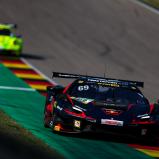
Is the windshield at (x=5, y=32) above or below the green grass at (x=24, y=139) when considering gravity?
above

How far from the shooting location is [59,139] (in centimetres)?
1266

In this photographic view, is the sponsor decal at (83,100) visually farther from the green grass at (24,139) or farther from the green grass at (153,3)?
the green grass at (153,3)

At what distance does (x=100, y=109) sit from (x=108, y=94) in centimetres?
96

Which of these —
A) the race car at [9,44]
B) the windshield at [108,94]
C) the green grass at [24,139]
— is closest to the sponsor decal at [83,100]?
the windshield at [108,94]

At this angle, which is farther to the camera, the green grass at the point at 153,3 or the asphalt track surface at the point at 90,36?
the green grass at the point at 153,3

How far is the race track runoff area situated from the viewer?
11.7 metres

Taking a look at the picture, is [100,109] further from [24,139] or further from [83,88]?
[24,139]

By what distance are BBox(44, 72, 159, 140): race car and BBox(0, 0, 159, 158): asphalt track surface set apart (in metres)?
7.12

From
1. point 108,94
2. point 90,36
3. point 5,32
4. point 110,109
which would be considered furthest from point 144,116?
point 90,36

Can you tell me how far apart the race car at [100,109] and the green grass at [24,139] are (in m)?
0.88

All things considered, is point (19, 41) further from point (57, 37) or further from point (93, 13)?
point (93, 13)

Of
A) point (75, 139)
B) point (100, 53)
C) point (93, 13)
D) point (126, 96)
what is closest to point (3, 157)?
point (75, 139)

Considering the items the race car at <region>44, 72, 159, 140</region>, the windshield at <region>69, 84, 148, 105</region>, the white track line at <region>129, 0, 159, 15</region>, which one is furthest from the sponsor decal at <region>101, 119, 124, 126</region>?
the white track line at <region>129, 0, 159, 15</region>

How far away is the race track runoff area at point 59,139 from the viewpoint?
38.4ft
